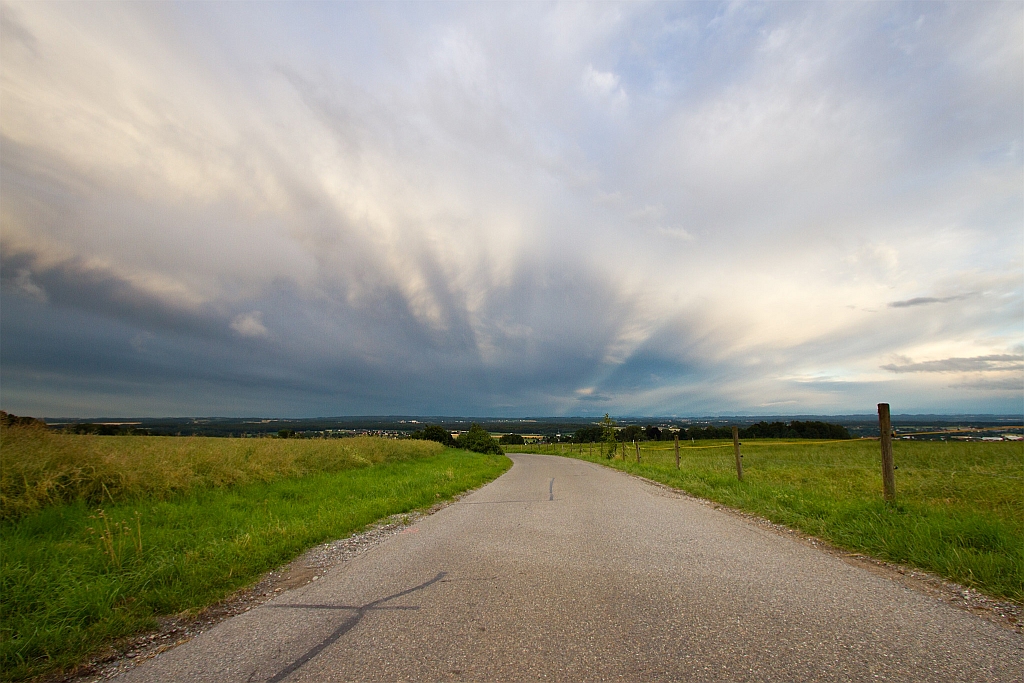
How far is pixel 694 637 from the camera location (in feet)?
12.0

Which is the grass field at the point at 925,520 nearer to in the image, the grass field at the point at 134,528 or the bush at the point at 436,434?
the grass field at the point at 134,528

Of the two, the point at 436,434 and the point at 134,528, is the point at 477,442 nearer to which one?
the point at 436,434

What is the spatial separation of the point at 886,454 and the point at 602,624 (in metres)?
7.43

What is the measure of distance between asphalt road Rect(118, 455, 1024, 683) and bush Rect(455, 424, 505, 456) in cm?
4955

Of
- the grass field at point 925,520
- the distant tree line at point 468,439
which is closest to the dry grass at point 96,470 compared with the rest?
the grass field at point 925,520

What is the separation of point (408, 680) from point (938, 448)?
41.4 meters

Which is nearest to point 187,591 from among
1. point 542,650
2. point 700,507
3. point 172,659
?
point 172,659

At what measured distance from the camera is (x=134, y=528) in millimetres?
7809

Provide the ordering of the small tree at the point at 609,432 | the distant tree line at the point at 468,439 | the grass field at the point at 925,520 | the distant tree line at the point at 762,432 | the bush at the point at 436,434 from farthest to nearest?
the distant tree line at the point at 762,432 < the distant tree line at the point at 468,439 < the bush at the point at 436,434 < the small tree at the point at 609,432 < the grass field at the point at 925,520

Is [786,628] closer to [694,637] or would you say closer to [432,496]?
[694,637]

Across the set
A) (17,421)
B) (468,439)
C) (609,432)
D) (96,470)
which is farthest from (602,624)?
(468,439)

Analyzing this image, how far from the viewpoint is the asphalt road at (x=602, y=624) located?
325 cm

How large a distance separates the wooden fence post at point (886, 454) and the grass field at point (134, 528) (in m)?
9.48

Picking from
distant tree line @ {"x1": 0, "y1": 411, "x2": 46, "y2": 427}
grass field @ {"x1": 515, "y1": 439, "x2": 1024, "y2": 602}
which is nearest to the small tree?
grass field @ {"x1": 515, "y1": 439, "x2": 1024, "y2": 602}
